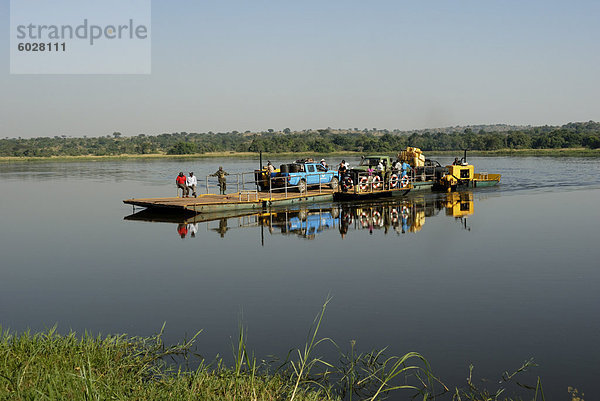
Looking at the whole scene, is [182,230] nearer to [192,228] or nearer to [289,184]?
[192,228]

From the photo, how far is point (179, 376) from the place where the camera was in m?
8.79

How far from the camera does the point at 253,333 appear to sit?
39.6 ft

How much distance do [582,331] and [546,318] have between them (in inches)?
36.2

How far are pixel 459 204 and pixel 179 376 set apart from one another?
30.2 meters

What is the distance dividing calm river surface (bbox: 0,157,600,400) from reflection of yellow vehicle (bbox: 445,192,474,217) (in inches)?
30.6

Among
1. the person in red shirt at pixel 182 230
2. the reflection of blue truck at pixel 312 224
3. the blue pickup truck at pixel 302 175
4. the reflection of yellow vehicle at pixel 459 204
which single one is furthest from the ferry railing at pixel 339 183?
the person in red shirt at pixel 182 230

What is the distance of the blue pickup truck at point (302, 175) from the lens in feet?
117

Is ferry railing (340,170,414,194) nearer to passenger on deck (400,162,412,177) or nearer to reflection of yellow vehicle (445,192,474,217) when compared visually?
passenger on deck (400,162,412,177)

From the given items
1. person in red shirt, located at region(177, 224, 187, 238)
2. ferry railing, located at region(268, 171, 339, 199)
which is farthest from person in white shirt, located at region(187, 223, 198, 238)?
ferry railing, located at region(268, 171, 339, 199)

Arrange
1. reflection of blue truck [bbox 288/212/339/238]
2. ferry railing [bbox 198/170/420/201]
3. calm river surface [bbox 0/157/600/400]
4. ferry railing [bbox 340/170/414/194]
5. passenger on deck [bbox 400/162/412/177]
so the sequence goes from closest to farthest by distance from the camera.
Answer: calm river surface [bbox 0/157/600/400], reflection of blue truck [bbox 288/212/339/238], ferry railing [bbox 198/170/420/201], ferry railing [bbox 340/170/414/194], passenger on deck [bbox 400/162/412/177]

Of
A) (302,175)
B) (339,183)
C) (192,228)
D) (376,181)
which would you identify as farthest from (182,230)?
(376,181)

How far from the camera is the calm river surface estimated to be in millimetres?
11500

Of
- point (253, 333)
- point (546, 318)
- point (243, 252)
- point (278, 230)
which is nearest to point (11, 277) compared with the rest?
point (243, 252)

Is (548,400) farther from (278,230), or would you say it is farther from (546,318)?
(278,230)
